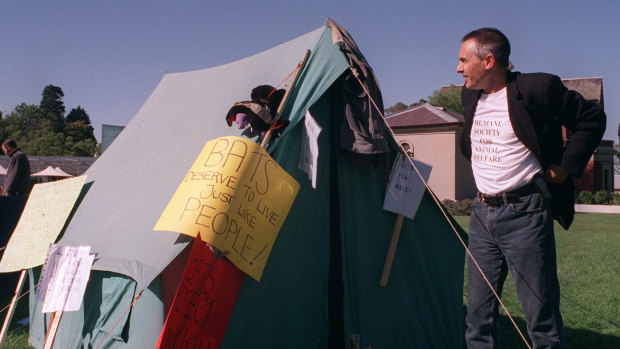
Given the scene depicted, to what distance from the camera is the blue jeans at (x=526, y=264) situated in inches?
88.0

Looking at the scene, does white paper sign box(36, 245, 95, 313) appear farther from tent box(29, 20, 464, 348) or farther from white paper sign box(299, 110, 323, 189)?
white paper sign box(299, 110, 323, 189)

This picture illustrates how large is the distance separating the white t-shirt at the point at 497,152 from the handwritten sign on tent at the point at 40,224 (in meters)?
2.73

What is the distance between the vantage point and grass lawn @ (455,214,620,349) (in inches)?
156

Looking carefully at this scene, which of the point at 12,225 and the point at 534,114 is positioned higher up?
the point at 534,114

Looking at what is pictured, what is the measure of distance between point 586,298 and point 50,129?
53759 millimetres

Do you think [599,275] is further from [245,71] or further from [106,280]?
[106,280]

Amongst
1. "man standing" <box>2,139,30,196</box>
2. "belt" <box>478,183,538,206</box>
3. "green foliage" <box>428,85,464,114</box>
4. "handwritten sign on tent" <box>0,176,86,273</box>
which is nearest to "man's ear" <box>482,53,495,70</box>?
"belt" <box>478,183,538,206</box>

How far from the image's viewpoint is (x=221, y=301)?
93.7 inches

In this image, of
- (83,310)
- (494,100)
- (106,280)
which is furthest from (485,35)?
(83,310)

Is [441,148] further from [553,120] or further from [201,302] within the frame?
[201,302]

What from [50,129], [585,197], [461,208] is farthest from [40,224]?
[50,129]

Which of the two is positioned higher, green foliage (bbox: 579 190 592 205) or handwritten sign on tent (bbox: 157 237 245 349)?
green foliage (bbox: 579 190 592 205)

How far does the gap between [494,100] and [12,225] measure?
5.00 m

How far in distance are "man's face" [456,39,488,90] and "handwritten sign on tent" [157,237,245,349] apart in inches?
60.5
